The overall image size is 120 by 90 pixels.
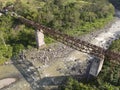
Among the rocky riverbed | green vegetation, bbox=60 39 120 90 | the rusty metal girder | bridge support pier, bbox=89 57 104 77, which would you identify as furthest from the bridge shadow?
the rusty metal girder

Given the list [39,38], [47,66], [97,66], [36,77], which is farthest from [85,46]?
[39,38]

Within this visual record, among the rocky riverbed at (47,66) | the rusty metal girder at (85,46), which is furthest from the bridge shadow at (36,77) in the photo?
the rusty metal girder at (85,46)

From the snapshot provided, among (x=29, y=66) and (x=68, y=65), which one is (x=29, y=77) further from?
(x=68, y=65)

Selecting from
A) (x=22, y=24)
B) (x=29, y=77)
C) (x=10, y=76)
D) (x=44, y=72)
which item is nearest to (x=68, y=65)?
(x=44, y=72)

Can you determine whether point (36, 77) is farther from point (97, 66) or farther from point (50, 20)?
point (50, 20)

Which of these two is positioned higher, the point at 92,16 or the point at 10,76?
the point at 92,16

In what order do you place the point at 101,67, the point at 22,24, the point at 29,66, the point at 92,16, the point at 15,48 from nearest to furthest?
1. the point at 101,67
2. the point at 29,66
3. the point at 15,48
4. the point at 22,24
5. the point at 92,16

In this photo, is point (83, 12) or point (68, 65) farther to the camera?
point (83, 12)
